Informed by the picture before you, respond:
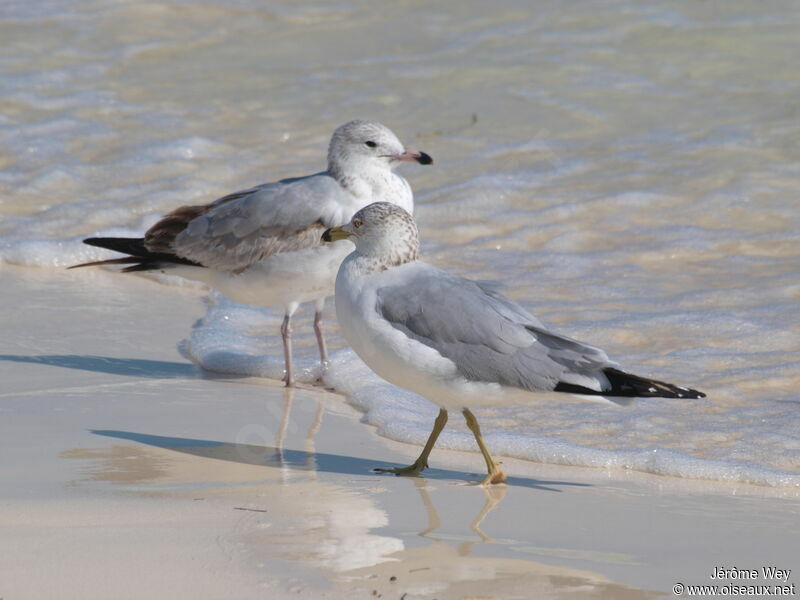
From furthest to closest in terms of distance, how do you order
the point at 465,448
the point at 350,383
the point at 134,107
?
the point at 134,107 < the point at 350,383 < the point at 465,448

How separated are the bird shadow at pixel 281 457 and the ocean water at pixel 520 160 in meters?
0.38

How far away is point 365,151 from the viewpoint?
596 centimetres

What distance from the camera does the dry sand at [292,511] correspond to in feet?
10.6

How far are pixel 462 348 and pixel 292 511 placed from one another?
84 centimetres

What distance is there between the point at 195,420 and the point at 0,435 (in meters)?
0.80

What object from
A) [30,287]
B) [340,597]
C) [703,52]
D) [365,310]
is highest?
[703,52]

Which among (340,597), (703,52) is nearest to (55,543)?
(340,597)

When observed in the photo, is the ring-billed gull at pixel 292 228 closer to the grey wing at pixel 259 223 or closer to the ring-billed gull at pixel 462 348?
the grey wing at pixel 259 223

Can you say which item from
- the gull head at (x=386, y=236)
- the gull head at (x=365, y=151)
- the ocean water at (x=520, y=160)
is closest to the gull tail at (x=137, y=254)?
the ocean water at (x=520, y=160)

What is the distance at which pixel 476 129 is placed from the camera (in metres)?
10.3

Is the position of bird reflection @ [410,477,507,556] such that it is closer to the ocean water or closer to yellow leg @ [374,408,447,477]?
yellow leg @ [374,408,447,477]

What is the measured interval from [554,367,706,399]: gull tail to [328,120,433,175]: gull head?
2095 mm

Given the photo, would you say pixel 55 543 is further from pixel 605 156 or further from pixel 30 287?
pixel 605 156

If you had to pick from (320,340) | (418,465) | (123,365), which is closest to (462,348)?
(418,465)
